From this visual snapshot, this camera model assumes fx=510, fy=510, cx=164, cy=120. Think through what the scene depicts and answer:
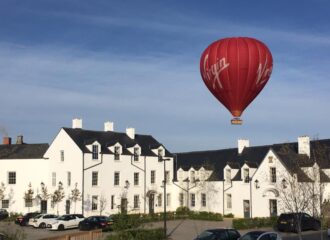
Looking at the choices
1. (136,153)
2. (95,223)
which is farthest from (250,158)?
(95,223)

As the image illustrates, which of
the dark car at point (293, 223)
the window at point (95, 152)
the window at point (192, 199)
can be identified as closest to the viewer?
the dark car at point (293, 223)

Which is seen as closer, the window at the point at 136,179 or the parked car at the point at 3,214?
the parked car at the point at 3,214

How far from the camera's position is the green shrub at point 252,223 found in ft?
147

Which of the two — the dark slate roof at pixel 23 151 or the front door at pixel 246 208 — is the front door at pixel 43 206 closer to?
the dark slate roof at pixel 23 151

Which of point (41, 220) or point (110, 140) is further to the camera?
point (110, 140)

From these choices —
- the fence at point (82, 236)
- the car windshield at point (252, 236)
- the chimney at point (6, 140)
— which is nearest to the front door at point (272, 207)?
the fence at point (82, 236)

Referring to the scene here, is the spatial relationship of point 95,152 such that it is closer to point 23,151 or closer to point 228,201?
point 23,151

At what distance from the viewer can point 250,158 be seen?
61125mm

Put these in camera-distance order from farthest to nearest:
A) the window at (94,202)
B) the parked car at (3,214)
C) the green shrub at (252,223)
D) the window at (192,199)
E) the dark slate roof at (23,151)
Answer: the window at (192,199) → the dark slate roof at (23,151) → the window at (94,202) → the parked car at (3,214) → the green shrub at (252,223)

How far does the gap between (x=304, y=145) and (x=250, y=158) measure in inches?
306

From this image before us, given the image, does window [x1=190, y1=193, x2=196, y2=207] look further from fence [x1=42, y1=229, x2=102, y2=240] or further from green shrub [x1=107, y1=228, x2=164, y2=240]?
green shrub [x1=107, y1=228, x2=164, y2=240]

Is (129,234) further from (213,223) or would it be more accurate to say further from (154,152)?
(154,152)

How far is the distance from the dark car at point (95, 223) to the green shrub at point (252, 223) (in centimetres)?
1110

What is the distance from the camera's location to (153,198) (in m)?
65.0
